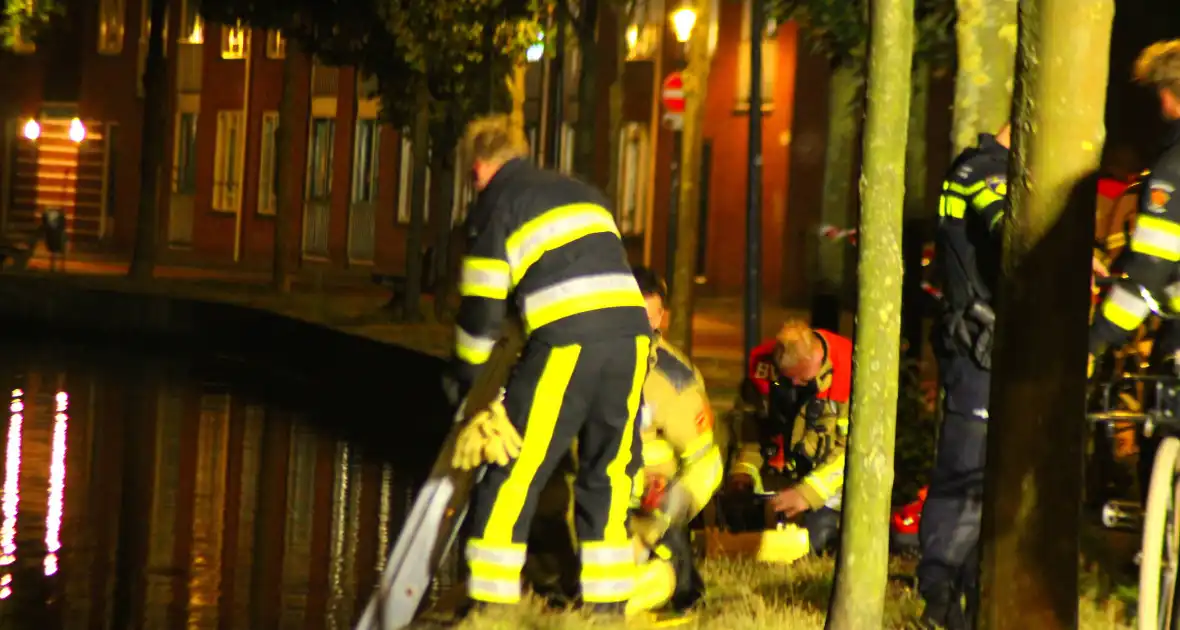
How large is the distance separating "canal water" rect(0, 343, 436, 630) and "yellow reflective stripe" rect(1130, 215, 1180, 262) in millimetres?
3739

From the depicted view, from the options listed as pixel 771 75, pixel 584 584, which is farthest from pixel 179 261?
pixel 584 584

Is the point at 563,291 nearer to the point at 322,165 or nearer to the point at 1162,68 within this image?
the point at 1162,68

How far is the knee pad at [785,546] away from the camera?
27.2 feet

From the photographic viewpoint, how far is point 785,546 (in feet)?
27.3

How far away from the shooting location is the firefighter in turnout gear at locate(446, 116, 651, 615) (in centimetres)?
634

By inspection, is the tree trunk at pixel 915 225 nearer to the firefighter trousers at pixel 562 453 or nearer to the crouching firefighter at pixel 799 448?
the crouching firefighter at pixel 799 448

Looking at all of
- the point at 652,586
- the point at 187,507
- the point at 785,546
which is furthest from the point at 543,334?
the point at 187,507

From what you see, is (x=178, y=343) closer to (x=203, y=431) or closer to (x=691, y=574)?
(x=203, y=431)

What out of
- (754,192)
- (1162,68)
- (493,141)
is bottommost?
(493,141)

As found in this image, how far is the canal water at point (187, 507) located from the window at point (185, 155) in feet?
94.2

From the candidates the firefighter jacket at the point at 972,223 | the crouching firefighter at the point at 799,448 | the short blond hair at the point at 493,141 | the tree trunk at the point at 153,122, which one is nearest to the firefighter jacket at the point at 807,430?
the crouching firefighter at the point at 799,448

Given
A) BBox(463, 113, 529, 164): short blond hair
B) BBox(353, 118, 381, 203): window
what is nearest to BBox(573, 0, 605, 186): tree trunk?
BBox(463, 113, 529, 164): short blond hair

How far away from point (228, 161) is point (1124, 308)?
4111 centimetres

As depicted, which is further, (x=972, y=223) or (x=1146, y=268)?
(x=972, y=223)
